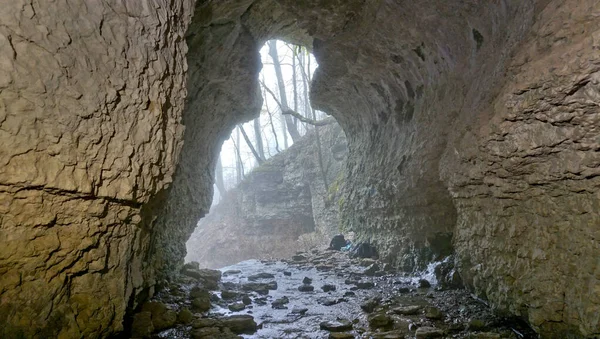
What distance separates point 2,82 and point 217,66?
5.22m

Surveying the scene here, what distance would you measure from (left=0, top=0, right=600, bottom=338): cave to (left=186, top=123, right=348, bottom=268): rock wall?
39.1ft

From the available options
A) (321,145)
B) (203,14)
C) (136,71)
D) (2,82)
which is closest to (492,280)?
(136,71)

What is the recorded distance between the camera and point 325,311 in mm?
5457

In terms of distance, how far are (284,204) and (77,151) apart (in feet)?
59.8

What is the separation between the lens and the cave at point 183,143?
2383mm

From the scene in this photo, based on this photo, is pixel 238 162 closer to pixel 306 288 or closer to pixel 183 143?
pixel 306 288

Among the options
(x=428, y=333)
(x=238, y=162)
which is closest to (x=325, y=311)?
(x=428, y=333)

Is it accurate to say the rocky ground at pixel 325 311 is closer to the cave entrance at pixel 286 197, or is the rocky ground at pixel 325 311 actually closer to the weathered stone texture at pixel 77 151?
the weathered stone texture at pixel 77 151

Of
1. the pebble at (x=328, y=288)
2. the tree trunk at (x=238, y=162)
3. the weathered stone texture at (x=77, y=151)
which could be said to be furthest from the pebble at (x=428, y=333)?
the tree trunk at (x=238, y=162)

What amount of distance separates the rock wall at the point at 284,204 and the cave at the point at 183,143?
39.1ft

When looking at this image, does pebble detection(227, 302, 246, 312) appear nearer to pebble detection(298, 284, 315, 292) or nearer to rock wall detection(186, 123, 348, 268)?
pebble detection(298, 284, 315, 292)

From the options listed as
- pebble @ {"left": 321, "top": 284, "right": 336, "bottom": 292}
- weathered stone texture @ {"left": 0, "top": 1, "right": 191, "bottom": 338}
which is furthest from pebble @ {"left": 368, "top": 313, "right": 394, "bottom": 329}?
weathered stone texture @ {"left": 0, "top": 1, "right": 191, "bottom": 338}

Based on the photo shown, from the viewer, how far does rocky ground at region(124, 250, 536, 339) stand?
A: 14.0 ft

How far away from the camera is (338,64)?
27.2ft
